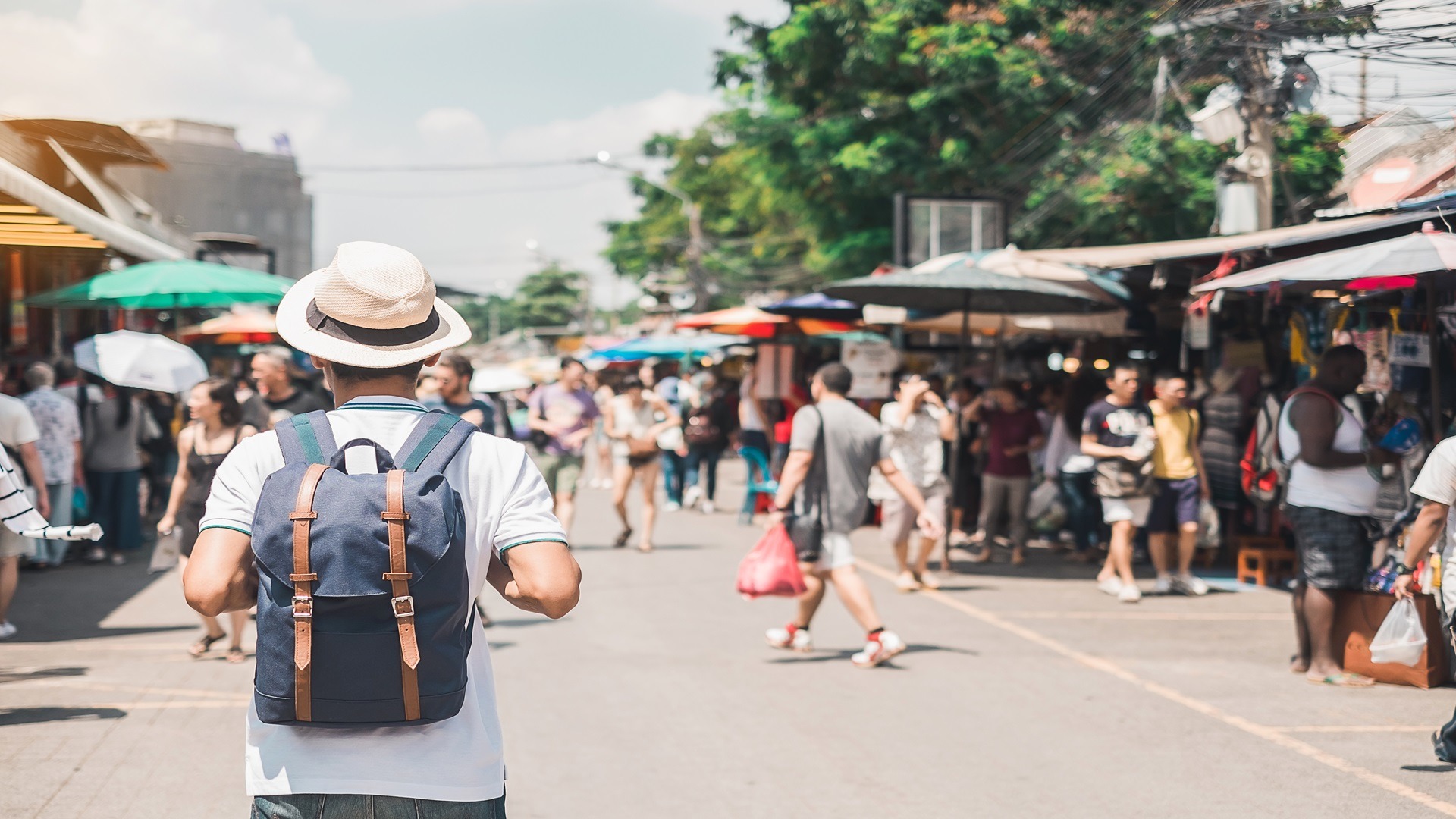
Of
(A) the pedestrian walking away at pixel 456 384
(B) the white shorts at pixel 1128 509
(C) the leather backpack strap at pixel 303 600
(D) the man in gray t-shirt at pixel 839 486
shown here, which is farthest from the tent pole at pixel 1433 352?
(C) the leather backpack strap at pixel 303 600

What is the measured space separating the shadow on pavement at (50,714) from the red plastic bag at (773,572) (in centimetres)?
328

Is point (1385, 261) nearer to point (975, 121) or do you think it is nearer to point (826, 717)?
point (826, 717)

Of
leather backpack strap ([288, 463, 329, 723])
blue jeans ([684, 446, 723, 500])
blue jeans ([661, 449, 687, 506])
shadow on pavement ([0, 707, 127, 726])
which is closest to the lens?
leather backpack strap ([288, 463, 329, 723])

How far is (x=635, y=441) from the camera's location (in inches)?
547

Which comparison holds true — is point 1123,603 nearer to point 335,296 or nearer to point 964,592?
point 964,592

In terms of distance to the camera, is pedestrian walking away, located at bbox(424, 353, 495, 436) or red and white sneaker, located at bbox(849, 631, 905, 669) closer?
red and white sneaker, located at bbox(849, 631, 905, 669)

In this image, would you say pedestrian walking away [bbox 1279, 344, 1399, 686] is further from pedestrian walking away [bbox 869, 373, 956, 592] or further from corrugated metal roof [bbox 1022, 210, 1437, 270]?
pedestrian walking away [bbox 869, 373, 956, 592]

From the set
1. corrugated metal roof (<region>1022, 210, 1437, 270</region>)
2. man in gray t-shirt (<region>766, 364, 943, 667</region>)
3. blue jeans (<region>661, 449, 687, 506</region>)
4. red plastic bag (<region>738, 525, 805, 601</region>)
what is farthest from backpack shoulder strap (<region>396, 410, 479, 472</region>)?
blue jeans (<region>661, 449, 687, 506</region>)

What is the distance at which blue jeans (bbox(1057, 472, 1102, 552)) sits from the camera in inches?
504

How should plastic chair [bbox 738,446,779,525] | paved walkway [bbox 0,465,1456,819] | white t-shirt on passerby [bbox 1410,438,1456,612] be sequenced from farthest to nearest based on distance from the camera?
plastic chair [bbox 738,446,779,525], white t-shirt on passerby [bbox 1410,438,1456,612], paved walkway [bbox 0,465,1456,819]

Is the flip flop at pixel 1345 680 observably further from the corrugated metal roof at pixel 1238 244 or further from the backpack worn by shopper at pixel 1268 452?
the corrugated metal roof at pixel 1238 244

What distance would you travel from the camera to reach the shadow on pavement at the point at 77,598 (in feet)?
29.4

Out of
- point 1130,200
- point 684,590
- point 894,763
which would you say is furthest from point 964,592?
point 1130,200

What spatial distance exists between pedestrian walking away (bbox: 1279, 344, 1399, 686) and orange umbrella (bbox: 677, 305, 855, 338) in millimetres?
8219
